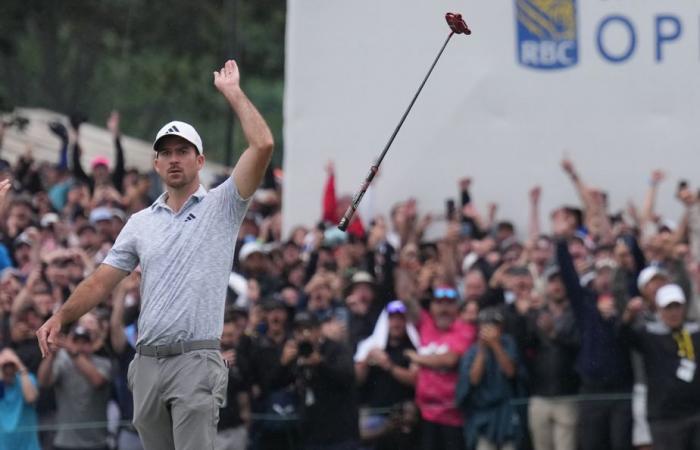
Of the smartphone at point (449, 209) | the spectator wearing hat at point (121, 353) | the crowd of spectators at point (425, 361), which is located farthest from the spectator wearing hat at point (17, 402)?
the smartphone at point (449, 209)

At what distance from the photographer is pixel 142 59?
1930 inches

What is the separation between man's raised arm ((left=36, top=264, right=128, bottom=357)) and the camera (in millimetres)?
10148

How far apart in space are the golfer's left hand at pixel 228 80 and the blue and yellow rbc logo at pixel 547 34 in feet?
31.7

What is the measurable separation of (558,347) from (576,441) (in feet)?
2.52

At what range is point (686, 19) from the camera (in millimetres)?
19297

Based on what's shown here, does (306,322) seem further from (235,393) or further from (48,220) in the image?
(48,220)

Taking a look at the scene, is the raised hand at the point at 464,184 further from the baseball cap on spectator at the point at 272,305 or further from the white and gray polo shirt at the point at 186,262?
the white and gray polo shirt at the point at 186,262

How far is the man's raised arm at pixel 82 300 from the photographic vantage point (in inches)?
400

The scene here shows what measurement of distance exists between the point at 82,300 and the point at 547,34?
10.3m

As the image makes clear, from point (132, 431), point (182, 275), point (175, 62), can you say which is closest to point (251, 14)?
point (175, 62)

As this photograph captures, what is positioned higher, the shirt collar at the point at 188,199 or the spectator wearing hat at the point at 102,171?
the spectator wearing hat at the point at 102,171

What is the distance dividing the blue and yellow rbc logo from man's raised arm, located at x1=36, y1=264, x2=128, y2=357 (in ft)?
33.0

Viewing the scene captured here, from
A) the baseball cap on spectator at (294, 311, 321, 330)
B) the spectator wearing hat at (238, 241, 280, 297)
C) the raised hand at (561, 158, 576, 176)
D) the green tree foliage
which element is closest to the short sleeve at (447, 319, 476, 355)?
the baseball cap on spectator at (294, 311, 321, 330)

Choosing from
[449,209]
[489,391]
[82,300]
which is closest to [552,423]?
[489,391]
